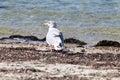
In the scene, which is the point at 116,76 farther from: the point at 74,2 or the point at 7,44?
the point at 74,2

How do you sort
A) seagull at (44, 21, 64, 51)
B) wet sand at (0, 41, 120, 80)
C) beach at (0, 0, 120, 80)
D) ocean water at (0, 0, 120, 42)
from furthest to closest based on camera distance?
ocean water at (0, 0, 120, 42) < seagull at (44, 21, 64, 51) < beach at (0, 0, 120, 80) < wet sand at (0, 41, 120, 80)

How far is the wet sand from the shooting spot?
33.8 ft

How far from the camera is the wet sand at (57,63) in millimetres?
10305

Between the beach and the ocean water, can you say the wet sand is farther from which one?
the ocean water

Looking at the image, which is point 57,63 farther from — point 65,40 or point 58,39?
point 65,40

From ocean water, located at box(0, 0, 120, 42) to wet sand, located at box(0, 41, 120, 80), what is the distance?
3.89 metres

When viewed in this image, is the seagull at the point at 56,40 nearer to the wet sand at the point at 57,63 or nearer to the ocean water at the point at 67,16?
the wet sand at the point at 57,63

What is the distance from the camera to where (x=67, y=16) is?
22922mm

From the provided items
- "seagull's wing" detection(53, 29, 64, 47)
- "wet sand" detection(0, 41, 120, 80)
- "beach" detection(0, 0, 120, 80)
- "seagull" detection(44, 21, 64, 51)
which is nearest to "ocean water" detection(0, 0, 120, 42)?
"beach" detection(0, 0, 120, 80)

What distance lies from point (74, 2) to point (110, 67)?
16740 mm

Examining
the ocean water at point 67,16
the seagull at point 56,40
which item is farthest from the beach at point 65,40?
the seagull at point 56,40

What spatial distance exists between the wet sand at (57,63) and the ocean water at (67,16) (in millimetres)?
3893

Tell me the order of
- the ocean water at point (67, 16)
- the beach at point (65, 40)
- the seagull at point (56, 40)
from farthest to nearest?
1. the ocean water at point (67, 16)
2. the seagull at point (56, 40)
3. the beach at point (65, 40)

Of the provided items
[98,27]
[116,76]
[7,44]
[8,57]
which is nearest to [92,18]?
[98,27]
